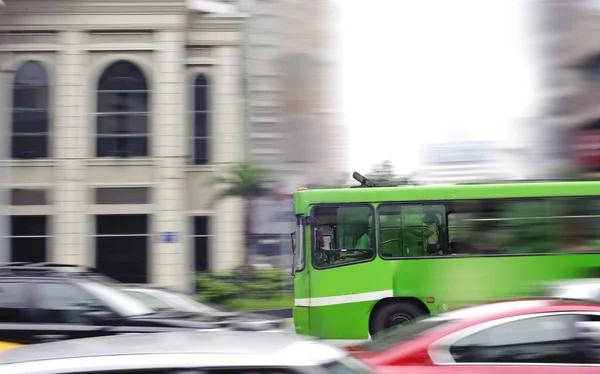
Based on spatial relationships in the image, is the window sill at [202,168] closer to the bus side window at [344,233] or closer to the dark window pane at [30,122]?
the dark window pane at [30,122]

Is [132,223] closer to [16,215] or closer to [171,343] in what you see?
[16,215]

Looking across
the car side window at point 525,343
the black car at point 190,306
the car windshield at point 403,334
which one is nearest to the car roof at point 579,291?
the car side window at point 525,343

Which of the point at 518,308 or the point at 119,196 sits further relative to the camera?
the point at 119,196

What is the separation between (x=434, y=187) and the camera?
1306 centimetres

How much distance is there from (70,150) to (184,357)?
23.7 metres

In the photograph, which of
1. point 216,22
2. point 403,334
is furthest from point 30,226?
point 403,334

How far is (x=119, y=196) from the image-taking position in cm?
2603

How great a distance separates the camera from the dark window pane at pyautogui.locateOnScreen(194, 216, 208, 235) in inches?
1071

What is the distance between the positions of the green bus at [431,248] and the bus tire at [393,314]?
2cm

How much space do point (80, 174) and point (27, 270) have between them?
1718 centimetres

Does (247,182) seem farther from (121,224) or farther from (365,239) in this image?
(365,239)

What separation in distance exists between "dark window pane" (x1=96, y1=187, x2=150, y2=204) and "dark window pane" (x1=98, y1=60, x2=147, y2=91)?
132 inches

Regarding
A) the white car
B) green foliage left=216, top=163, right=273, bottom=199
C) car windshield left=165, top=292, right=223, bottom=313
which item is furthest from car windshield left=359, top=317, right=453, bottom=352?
green foliage left=216, top=163, right=273, bottom=199

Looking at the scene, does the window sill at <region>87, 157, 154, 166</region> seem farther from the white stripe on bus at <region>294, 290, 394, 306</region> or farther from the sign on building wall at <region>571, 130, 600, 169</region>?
the white stripe on bus at <region>294, 290, 394, 306</region>
